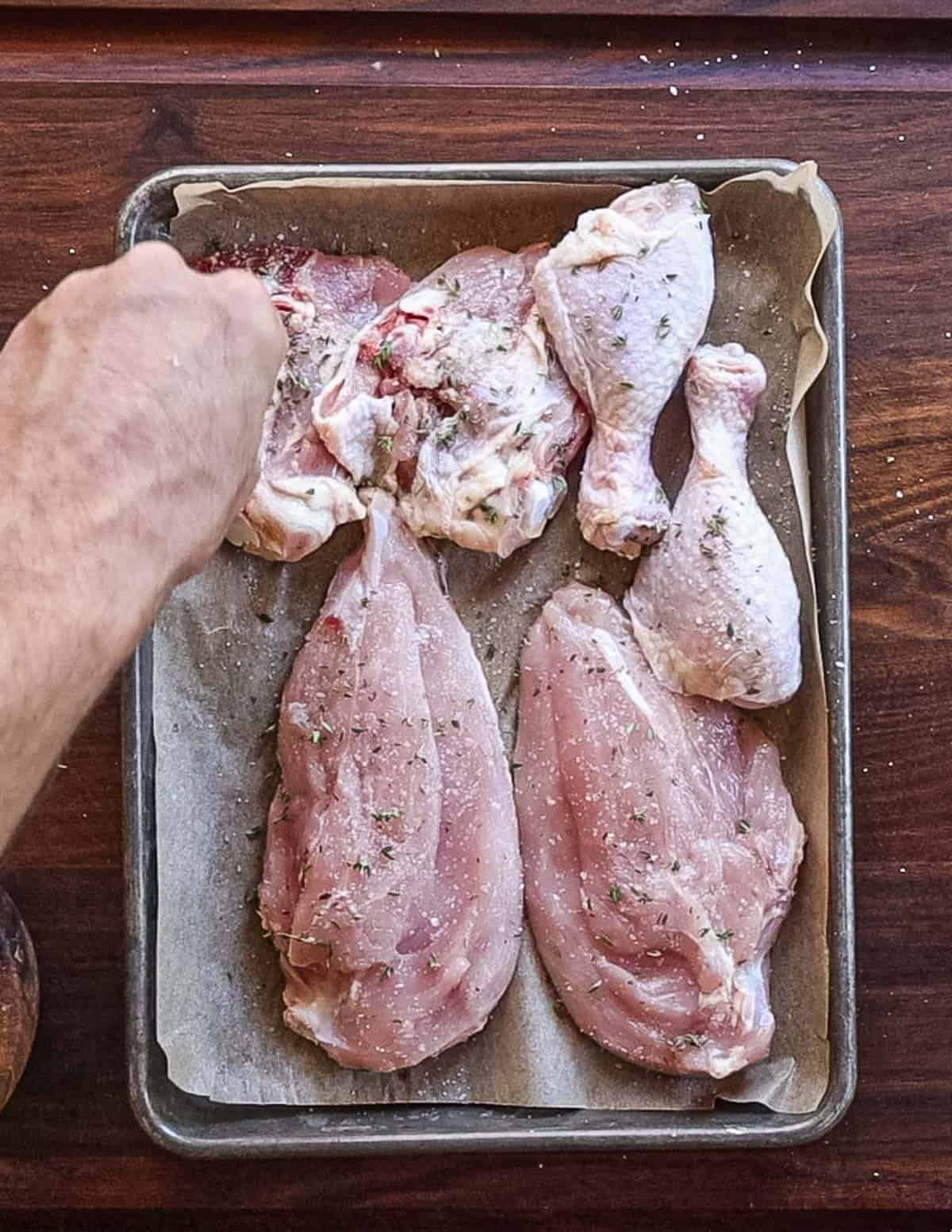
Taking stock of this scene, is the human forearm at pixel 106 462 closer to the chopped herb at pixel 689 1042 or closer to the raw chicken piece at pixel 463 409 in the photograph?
the raw chicken piece at pixel 463 409

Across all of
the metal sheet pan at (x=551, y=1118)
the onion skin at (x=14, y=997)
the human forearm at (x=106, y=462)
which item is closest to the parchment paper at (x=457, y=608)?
the metal sheet pan at (x=551, y=1118)

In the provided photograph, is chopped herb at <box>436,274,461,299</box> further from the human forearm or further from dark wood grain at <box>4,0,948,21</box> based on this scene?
the human forearm

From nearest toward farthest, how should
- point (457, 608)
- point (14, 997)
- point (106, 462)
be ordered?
point (106, 462) < point (14, 997) < point (457, 608)

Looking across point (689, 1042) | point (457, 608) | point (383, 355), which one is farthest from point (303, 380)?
point (689, 1042)

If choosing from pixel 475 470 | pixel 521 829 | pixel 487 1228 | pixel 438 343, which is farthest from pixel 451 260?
pixel 487 1228

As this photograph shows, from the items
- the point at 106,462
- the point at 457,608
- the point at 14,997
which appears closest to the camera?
the point at 106,462

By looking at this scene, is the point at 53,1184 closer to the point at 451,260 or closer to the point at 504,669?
the point at 504,669

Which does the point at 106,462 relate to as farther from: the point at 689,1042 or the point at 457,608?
the point at 689,1042
